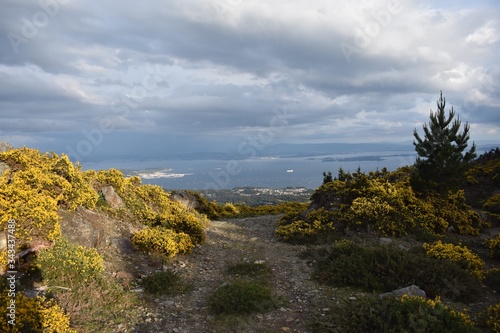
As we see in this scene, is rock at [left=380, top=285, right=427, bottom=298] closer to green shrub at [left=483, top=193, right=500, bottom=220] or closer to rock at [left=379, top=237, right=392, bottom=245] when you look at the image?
rock at [left=379, top=237, right=392, bottom=245]

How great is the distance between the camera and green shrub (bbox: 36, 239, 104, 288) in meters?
7.37

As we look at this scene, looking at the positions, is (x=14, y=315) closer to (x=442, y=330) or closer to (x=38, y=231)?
(x=38, y=231)

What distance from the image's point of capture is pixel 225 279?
1017 cm

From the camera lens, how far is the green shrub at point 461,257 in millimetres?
9922

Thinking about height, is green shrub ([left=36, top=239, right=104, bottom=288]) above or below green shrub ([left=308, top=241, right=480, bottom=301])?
above

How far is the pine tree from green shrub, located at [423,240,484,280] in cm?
719

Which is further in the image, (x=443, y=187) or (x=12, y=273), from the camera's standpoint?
(x=443, y=187)

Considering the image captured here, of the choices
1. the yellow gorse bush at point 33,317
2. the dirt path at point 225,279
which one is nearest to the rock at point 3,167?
the yellow gorse bush at point 33,317

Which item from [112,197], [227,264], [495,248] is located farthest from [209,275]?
[495,248]

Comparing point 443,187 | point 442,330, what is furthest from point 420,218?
point 442,330

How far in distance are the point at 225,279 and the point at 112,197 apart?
27.0ft

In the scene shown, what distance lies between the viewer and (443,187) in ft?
57.5

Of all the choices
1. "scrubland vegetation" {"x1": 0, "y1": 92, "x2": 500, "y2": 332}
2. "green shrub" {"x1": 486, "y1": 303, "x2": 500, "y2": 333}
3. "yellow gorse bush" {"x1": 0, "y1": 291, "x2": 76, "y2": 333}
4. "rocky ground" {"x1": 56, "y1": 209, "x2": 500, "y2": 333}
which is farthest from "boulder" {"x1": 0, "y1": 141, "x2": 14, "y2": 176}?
"green shrub" {"x1": 486, "y1": 303, "x2": 500, "y2": 333}

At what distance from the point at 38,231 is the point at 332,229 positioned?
495 inches
